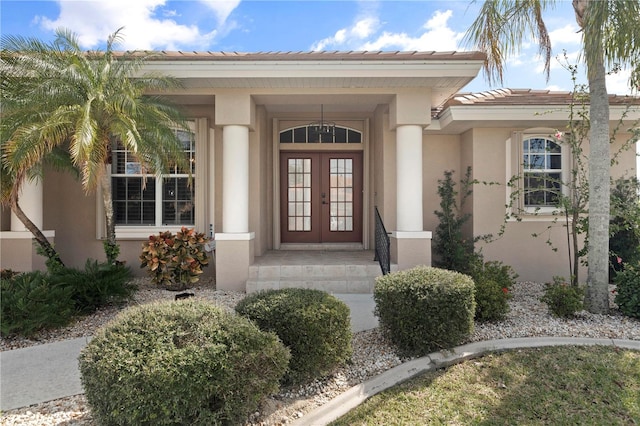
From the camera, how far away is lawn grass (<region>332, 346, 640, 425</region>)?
10.3ft

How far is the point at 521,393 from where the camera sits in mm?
3453

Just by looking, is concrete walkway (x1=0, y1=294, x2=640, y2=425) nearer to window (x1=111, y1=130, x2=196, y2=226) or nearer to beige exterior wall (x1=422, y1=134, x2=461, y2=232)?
window (x1=111, y1=130, x2=196, y2=226)

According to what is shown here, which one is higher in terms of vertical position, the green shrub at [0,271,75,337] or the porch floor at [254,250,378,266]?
the porch floor at [254,250,378,266]

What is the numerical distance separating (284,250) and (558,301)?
5.86 metres

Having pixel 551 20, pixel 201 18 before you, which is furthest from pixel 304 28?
pixel 551 20

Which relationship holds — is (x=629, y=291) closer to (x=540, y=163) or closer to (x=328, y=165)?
(x=540, y=163)

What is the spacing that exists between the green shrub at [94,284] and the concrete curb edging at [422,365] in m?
4.04

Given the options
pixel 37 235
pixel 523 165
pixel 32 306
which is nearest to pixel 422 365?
Result: pixel 32 306

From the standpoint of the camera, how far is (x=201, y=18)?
7387mm

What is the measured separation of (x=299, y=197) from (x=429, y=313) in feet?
20.3

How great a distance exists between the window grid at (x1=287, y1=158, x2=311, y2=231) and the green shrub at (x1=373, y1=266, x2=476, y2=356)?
572cm

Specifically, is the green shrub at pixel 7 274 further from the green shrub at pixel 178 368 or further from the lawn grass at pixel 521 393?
the lawn grass at pixel 521 393

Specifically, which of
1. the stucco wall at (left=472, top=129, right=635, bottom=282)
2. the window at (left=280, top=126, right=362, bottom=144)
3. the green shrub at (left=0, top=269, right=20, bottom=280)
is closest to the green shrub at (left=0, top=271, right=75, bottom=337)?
the green shrub at (left=0, top=269, right=20, bottom=280)

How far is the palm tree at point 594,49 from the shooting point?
191 inches
